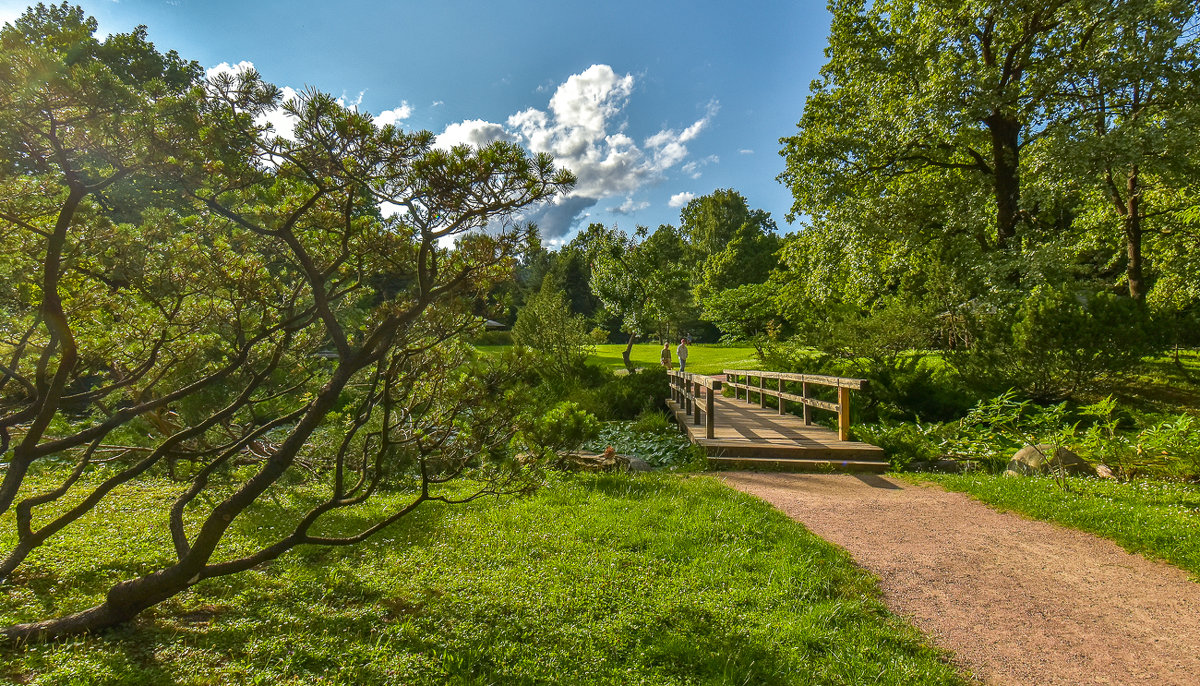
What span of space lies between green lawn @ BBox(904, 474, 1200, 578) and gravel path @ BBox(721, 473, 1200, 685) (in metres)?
0.19

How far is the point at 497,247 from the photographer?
10.9ft

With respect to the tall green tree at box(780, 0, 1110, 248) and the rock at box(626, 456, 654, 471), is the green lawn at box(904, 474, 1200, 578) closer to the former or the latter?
the rock at box(626, 456, 654, 471)

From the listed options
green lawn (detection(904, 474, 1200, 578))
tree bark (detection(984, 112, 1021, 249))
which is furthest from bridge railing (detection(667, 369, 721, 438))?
tree bark (detection(984, 112, 1021, 249))

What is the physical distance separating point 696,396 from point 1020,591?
7.04m

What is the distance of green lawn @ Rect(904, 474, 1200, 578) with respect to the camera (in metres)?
4.39

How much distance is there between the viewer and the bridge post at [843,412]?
785cm

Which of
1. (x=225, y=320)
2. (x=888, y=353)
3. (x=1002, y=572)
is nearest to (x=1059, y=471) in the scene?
(x=1002, y=572)

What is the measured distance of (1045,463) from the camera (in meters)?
6.68

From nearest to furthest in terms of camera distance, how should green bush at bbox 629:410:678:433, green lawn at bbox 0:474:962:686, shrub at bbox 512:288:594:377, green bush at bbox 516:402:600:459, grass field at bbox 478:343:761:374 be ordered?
green lawn at bbox 0:474:962:686 → green bush at bbox 516:402:600:459 → green bush at bbox 629:410:678:433 → shrub at bbox 512:288:594:377 → grass field at bbox 478:343:761:374

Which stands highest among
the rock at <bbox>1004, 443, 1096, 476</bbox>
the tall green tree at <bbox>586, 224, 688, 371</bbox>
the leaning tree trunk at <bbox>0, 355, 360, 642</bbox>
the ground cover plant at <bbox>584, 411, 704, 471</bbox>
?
the tall green tree at <bbox>586, 224, 688, 371</bbox>

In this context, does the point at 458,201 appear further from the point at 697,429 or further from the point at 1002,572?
the point at 697,429

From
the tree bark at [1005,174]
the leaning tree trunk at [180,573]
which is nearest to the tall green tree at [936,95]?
the tree bark at [1005,174]

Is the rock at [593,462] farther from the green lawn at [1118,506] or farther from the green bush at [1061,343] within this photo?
the green bush at [1061,343]

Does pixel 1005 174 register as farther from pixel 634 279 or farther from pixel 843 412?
pixel 634 279
